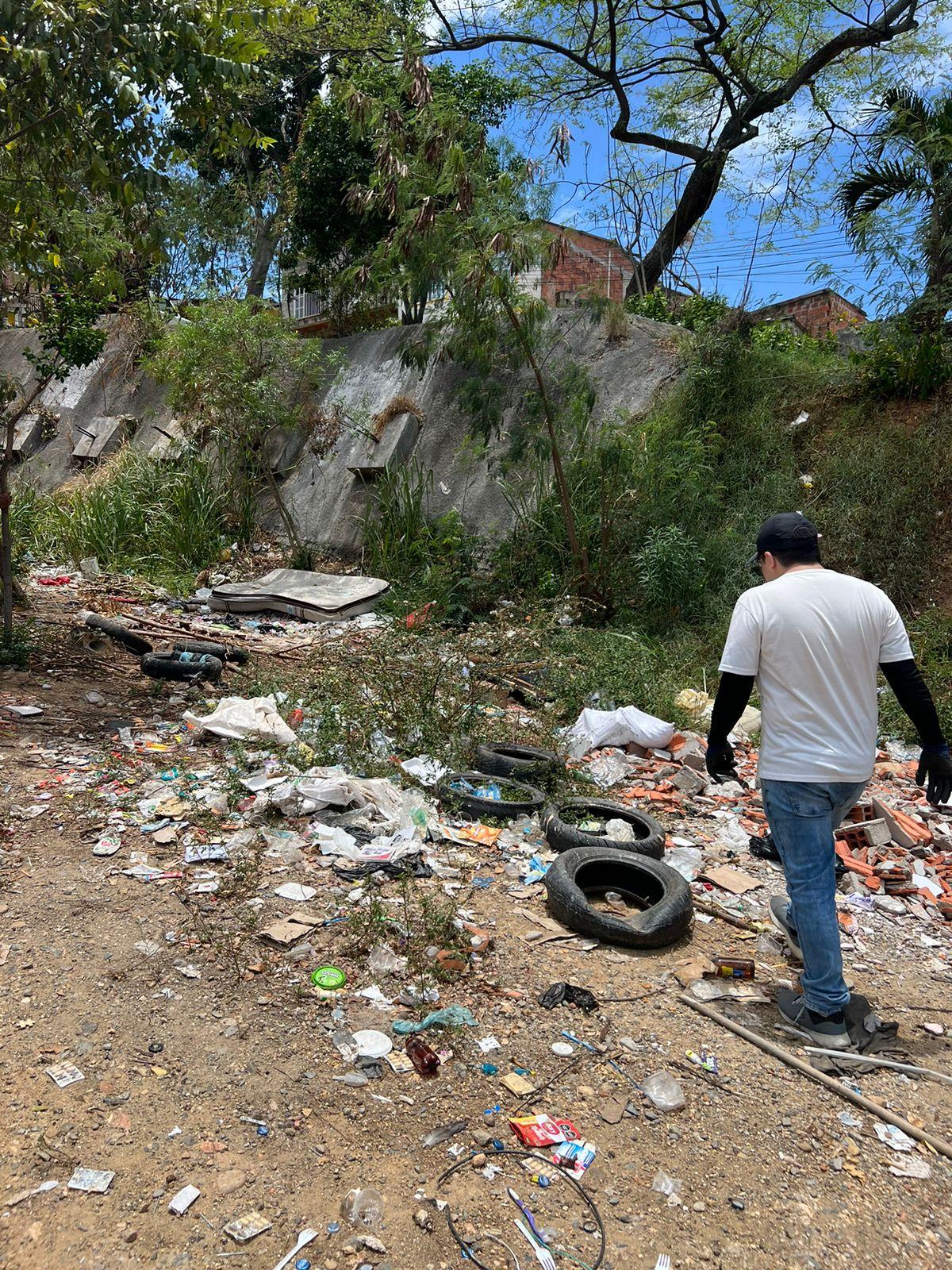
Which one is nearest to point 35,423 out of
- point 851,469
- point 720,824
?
point 851,469

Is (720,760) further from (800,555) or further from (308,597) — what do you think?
(308,597)

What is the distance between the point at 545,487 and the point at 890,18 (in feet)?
25.2

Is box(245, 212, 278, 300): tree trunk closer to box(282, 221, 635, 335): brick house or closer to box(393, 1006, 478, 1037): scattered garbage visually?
box(282, 221, 635, 335): brick house

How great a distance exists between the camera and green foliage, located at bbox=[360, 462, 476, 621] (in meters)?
8.79

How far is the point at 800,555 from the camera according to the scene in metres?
2.86

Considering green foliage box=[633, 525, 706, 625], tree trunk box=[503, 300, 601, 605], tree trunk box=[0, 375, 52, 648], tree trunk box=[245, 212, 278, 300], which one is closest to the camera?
tree trunk box=[0, 375, 52, 648]

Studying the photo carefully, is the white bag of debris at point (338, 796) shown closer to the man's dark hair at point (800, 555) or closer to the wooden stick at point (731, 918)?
the wooden stick at point (731, 918)

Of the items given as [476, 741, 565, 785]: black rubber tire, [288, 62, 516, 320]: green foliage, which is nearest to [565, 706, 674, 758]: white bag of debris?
[476, 741, 565, 785]: black rubber tire

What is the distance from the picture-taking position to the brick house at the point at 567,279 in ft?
27.4

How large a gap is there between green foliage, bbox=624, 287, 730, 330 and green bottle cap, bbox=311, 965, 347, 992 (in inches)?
343

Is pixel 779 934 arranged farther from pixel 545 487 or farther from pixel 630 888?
pixel 545 487

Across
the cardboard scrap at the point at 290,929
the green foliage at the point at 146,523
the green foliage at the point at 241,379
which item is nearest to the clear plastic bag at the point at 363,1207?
the cardboard scrap at the point at 290,929

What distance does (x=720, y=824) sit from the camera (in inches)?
183

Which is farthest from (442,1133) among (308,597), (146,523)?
(146,523)
